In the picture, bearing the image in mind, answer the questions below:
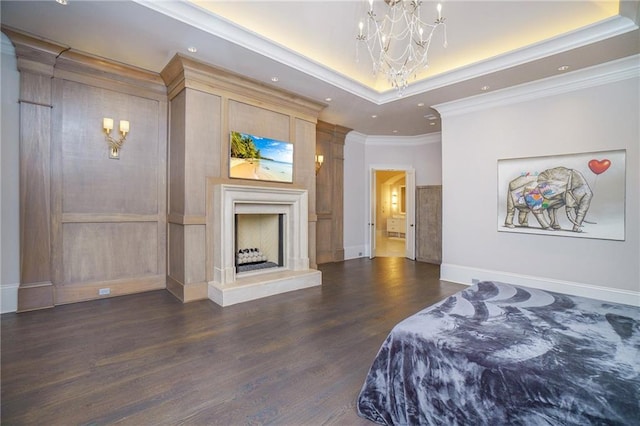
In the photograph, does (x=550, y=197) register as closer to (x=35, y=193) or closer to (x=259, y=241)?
(x=259, y=241)

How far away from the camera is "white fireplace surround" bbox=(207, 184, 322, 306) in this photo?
4145 mm

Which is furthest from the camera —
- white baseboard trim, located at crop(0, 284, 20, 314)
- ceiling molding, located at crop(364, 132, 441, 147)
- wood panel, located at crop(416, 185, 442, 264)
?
ceiling molding, located at crop(364, 132, 441, 147)

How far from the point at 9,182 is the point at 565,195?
7405 mm

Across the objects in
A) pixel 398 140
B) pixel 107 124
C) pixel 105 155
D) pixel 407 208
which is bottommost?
pixel 407 208

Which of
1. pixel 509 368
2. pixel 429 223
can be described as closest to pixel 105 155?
pixel 509 368

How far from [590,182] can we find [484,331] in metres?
3.75

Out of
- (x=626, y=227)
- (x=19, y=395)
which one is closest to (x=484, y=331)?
(x=19, y=395)

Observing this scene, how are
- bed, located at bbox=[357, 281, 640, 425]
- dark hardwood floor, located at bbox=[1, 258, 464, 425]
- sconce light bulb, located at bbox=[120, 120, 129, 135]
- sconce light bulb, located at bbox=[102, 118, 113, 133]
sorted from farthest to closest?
sconce light bulb, located at bbox=[120, 120, 129, 135], sconce light bulb, located at bbox=[102, 118, 113, 133], dark hardwood floor, located at bbox=[1, 258, 464, 425], bed, located at bbox=[357, 281, 640, 425]

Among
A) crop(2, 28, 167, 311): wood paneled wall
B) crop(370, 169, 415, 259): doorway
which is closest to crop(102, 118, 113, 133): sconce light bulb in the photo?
crop(2, 28, 167, 311): wood paneled wall

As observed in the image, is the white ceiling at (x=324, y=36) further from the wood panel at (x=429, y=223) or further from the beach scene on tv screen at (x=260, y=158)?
the wood panel at (x=429, y=223)

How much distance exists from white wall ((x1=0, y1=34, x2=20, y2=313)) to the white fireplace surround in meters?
2.24

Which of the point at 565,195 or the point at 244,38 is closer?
the point at 244,38

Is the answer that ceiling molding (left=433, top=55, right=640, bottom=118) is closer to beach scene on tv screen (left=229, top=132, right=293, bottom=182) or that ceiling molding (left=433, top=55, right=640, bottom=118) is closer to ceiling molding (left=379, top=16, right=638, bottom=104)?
ceiling molding (left=379, top=16, right=638, bottom=104)

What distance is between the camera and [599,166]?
12.9 feet
